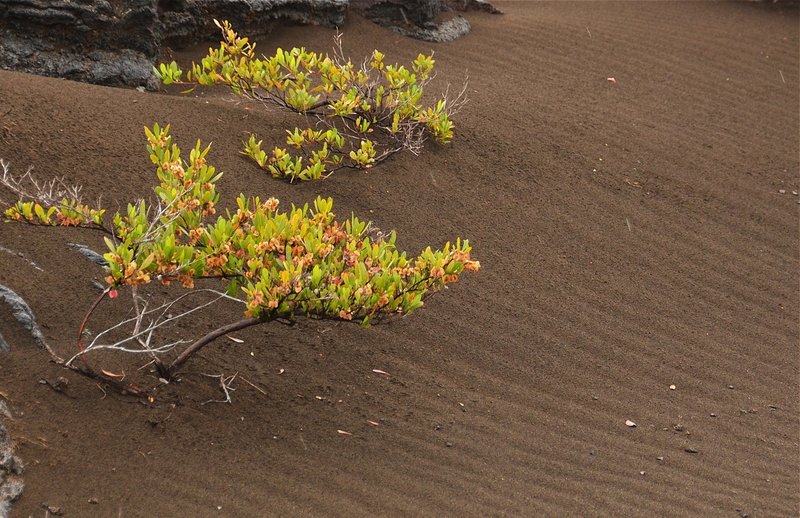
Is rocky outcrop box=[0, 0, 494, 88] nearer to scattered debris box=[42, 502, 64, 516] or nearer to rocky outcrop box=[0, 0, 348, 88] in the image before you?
rocky outcrop box=[0, 0, 348, 88]

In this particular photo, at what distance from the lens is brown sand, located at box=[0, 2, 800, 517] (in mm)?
3217

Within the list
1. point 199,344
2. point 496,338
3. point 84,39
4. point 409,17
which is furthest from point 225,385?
point 409,17

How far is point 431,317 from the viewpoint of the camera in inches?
170

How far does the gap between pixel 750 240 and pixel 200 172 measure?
152 inches

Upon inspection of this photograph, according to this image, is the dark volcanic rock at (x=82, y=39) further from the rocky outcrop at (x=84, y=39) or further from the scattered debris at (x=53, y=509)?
the scattered debris at (x=53, y=509)

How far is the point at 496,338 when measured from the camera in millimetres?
4305

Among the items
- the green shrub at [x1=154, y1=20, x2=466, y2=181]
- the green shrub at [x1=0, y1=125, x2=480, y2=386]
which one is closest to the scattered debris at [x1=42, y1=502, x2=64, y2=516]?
the green shrub at [x1=0, y1=125, x2=480, y2=386]

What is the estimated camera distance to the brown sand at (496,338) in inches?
127

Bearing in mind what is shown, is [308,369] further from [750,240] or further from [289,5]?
[289,5]

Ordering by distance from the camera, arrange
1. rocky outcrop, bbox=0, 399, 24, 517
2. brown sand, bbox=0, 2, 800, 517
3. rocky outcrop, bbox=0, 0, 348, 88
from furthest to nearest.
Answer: rocky outcrop, bbox=0, 0, 348, 88 < brown sand, bbox=0, 2, 800, 517 < rocky outcrop, bbox=0, 399, 24, 517

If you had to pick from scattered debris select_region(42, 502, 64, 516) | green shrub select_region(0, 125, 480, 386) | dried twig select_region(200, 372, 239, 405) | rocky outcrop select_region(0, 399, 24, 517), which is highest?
green shrub select_region(0, 125, 480, 386)

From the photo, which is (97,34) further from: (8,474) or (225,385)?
(8,474)

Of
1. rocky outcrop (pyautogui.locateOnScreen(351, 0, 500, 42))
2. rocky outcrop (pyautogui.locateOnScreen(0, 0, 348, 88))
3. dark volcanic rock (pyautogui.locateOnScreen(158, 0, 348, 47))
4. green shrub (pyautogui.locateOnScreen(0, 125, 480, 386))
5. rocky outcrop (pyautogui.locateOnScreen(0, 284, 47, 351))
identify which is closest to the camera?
green shrub (pyautogui.locateOnScreen(0, 125, 480, 386))

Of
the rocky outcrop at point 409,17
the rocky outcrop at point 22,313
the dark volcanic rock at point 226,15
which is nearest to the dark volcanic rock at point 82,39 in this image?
the dark volcanic rock at point 226,15
